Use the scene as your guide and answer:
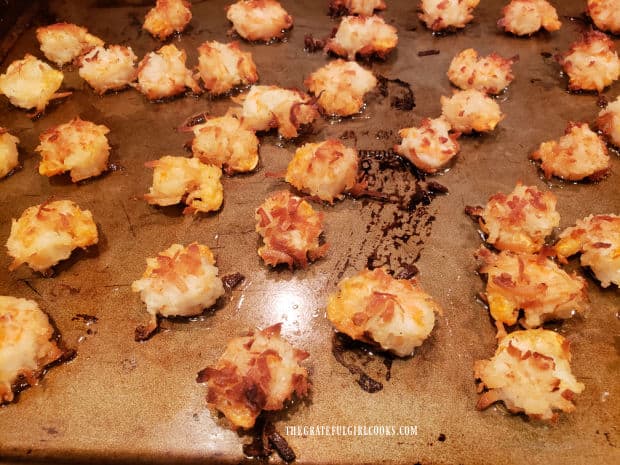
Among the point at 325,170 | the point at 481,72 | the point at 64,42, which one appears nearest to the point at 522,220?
the point at 325,170

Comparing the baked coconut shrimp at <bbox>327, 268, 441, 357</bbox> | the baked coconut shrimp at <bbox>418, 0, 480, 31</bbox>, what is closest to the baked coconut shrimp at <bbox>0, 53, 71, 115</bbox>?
the baked coconut shrimp at <bbox>327, 268, 441, 357</bbox>

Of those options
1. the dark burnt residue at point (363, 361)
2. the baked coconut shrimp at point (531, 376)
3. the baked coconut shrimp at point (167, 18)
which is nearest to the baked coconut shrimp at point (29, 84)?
the baked coconut shrimp at point (167, 18)

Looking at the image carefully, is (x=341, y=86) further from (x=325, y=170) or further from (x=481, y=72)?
(x=481, y=72)

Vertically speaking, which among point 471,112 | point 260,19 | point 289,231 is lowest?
point 289,231

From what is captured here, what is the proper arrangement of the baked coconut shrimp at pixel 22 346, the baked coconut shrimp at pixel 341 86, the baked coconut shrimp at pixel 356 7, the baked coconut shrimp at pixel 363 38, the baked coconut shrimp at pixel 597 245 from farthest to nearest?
the baked coconut shrimp at pixel 356 7 → the baked coconut shrimp at pixel 363 38 → the baked coconut shrimp at pixel 341 86 → the baked coconut shrimp at pixel 597 245 → the baked coconut shrimp at pixel 22 346

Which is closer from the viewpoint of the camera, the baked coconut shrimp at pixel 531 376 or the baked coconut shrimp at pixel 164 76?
the baked coconut shrimp at pixel 531 376

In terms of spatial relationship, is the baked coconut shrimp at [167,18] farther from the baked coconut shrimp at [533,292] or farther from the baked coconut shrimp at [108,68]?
the baked coconut shrimp at [533,292]
